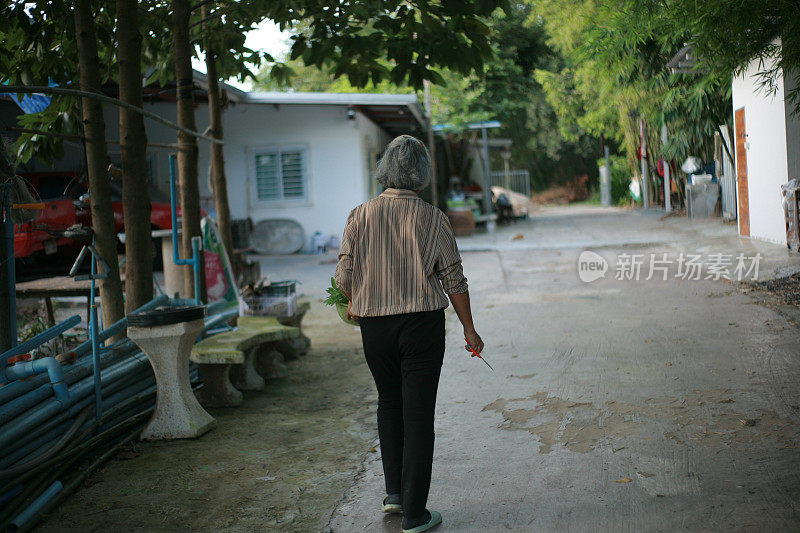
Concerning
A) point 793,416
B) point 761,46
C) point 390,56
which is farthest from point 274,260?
point 793,416

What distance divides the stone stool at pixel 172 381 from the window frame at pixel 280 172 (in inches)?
503

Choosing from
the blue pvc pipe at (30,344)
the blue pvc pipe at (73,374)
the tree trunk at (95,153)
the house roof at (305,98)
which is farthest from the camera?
the house roof at (305,98)

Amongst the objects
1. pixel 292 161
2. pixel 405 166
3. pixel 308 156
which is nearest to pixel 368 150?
pixel 308 156

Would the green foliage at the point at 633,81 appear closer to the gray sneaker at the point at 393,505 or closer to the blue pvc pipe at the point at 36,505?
the gray sneaker at the point at 393,505

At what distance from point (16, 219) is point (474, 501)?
283 cm

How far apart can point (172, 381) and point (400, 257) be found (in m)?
2.03

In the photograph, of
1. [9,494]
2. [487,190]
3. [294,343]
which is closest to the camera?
[9,494]

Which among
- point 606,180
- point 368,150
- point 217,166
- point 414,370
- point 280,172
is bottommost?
point 414,370

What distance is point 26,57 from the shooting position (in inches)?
215

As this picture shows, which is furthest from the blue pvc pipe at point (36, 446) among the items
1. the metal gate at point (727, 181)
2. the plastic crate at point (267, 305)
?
the metal gate at point (727, 181)

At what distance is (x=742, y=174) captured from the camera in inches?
498

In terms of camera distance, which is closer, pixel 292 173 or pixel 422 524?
pixel 422 524

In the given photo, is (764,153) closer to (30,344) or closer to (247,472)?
(247,472)

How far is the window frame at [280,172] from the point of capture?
1698 centimetres
